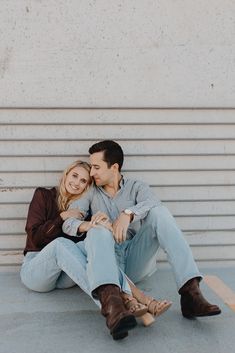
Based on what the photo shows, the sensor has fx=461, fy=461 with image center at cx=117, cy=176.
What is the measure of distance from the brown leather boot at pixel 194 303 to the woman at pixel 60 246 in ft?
0.56

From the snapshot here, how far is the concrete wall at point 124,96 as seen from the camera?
3.71 m

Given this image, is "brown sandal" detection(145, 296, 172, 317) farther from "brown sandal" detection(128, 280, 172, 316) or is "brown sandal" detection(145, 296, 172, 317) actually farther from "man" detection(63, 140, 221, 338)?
"man" detection(63, 140, 221, 338)

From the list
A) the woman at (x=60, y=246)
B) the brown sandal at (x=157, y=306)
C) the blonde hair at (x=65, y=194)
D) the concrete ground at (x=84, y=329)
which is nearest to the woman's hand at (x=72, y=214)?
the woman at (x=60, y=246)

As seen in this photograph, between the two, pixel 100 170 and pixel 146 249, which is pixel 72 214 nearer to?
pixel 100 170

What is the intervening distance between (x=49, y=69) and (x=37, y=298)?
1.79m

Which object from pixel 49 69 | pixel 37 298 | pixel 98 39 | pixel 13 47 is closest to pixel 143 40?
pixel 98 39

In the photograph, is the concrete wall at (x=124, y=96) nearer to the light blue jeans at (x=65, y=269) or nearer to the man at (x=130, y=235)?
the man at (x=130, y=235)

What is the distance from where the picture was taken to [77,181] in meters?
3.44

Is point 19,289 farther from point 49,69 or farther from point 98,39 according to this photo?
point 98,39

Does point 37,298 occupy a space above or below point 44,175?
below

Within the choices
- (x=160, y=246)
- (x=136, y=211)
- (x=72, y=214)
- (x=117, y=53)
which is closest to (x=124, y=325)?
(x=160, y=246)

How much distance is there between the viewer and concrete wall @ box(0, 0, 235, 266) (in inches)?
146

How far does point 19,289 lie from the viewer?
3.41 m

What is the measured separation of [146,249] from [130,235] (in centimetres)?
36
